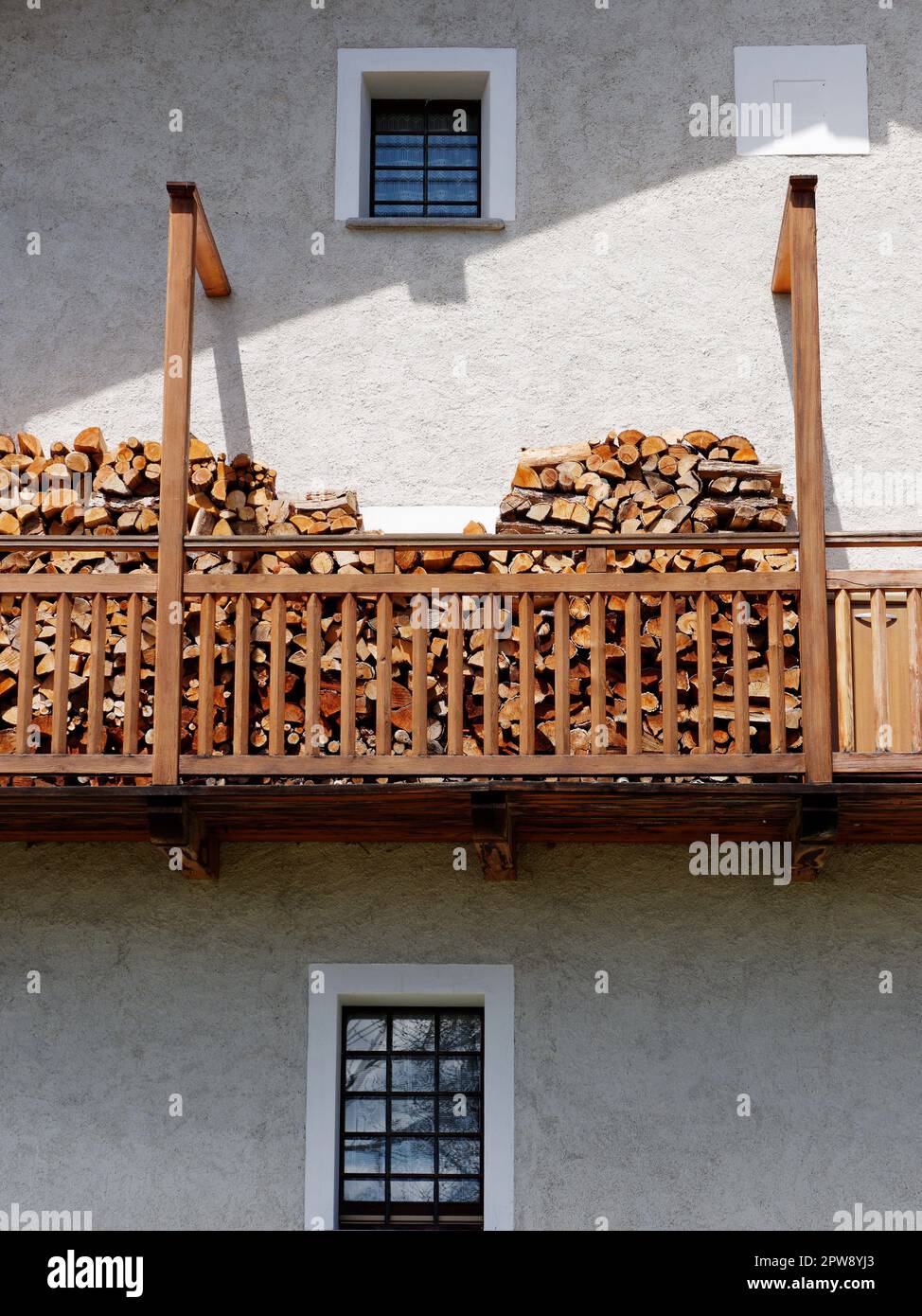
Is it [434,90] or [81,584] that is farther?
[434,90]

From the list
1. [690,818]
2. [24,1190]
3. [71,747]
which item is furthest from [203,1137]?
[690,818]

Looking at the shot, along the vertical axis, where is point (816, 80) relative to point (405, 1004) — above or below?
above

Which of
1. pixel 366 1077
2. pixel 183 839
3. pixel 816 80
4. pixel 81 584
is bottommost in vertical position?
pixel 366 1077

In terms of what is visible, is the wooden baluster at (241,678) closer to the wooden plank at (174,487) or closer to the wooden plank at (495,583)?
the wooden plank at (495,583)

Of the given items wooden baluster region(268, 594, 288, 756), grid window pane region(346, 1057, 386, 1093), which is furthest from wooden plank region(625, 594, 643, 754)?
grid window pane region(346, 1057, 386, 1093)

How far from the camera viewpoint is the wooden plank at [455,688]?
996 centimetres

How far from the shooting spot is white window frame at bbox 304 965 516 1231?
1041 cm

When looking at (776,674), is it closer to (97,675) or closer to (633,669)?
(633,669)

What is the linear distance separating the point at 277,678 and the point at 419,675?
69cm

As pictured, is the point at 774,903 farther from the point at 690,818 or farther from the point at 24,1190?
the point at 24,1190

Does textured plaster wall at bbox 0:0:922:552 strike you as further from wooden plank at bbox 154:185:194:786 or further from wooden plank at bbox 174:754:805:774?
wooden plank at bbox 174:754:805:774

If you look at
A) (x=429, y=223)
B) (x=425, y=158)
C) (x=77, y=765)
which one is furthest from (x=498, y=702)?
(x=425, y=158)

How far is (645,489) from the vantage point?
1131 centimetres

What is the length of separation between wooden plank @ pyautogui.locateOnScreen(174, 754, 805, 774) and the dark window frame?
171 centimetres
